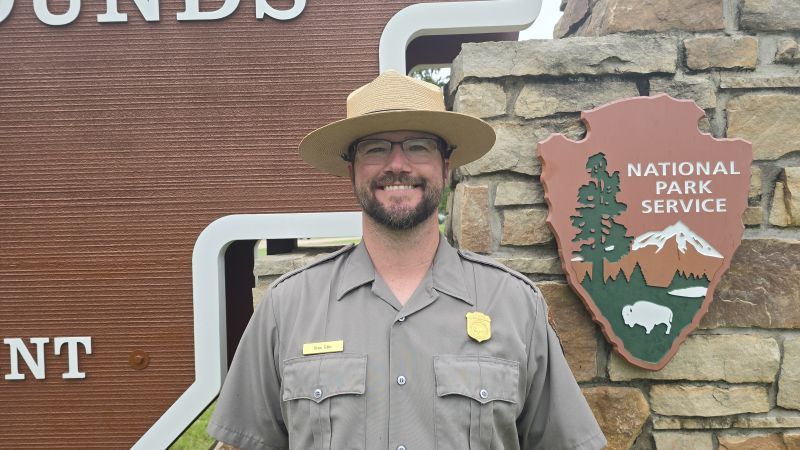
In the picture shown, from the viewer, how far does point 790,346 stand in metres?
2.21

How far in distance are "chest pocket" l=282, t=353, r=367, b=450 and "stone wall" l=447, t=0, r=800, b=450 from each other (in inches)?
36.4

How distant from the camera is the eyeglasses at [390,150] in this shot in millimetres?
1656

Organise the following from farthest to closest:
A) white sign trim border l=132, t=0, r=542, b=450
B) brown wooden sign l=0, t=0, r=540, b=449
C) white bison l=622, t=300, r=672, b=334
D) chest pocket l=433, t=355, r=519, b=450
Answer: brown wooden sign l=0, t=0, r=540, b=449 < white sign trim border l=132, t=0, r=542, b=450 < white bison l=622, t=300, r=672, b=334 < chest pocket l=433, t=355, r=519, b=450

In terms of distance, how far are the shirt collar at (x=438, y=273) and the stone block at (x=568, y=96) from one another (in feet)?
2.76

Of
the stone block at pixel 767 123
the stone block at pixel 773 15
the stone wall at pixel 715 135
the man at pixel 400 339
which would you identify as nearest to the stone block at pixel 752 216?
the stone wall at pixel 715 135

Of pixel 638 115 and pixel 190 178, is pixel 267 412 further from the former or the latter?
pixel 638 115

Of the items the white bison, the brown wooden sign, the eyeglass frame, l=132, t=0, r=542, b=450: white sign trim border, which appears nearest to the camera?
the eyeglass frame

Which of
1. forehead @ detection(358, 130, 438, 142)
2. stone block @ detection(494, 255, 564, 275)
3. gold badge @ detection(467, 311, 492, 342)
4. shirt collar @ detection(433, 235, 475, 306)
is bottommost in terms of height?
gold badge @ detection(467, 311, 492, 342)

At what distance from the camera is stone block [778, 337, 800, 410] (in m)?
2.21

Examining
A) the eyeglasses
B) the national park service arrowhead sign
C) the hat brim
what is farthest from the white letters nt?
the national park service arrowhead sign

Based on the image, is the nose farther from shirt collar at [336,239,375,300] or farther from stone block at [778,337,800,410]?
stone block at [778,337,800,410]

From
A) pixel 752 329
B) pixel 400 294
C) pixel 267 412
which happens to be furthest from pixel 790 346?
pixel 267 412

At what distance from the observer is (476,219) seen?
89.5 inches

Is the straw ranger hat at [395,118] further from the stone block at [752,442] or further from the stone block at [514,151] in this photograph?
the stone block at [752,442]
